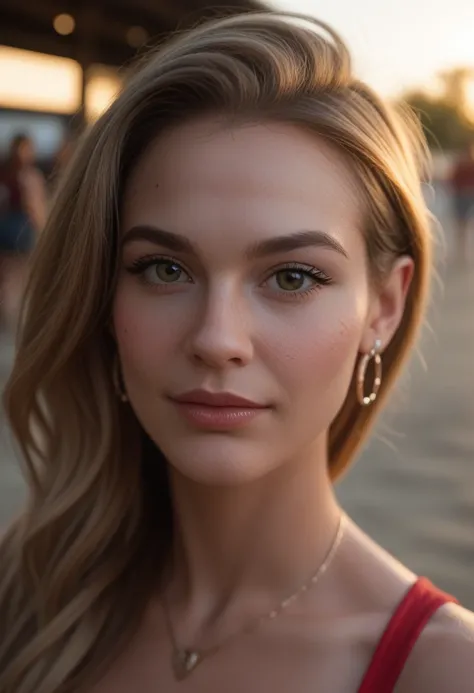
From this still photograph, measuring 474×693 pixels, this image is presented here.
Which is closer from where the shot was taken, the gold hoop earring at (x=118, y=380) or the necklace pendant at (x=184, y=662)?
the necklace pendant at (x=184, y=662)

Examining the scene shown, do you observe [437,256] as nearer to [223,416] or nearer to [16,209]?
[223,416]

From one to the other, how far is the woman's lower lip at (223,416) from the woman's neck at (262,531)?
0.19m

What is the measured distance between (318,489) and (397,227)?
1.32 feet

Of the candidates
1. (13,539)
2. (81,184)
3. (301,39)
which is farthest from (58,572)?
(301,39)

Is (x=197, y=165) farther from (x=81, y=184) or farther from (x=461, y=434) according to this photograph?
(x=461, y=434)

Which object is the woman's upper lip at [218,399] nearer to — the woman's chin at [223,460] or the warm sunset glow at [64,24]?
the woman's chin at [223,460]

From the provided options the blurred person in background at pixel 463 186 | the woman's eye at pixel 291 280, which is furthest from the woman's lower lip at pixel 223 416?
the blurred person in background at pixel 463 186

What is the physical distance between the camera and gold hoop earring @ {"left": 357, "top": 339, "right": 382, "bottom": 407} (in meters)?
1.36

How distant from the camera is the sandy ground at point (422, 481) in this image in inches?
120

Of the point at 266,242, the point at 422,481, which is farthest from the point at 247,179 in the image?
the point at 422,481

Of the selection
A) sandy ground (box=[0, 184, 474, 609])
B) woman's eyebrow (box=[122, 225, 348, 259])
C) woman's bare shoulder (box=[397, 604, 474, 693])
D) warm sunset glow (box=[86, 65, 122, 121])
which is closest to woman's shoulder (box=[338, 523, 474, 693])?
woman's bare shoulder (box=[397, 604, 474, 693])

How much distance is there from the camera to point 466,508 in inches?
137

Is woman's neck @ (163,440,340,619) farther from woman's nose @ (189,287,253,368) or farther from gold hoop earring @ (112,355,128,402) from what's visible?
woman's nose @ (189,287,253,368)

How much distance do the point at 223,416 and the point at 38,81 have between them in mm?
8447
